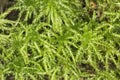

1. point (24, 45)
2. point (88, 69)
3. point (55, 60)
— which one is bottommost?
point (88, 69)

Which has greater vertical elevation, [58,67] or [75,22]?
[75,22]

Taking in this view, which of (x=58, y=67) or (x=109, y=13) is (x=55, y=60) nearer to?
(x=58, y=67)

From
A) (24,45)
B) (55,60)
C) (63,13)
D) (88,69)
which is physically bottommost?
(88,69)

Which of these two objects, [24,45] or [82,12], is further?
[82,12]

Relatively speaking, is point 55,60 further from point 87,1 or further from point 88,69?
point 87,1

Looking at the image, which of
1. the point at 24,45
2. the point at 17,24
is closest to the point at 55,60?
the point at 24,45

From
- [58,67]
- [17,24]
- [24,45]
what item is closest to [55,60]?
[58,67]
